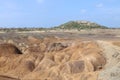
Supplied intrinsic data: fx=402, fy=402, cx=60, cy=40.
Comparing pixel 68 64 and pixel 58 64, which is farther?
pixel 58 64

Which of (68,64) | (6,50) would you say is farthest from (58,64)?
(6,50)

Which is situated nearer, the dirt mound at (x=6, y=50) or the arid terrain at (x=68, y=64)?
the arid terrain at (x=68, y=64)

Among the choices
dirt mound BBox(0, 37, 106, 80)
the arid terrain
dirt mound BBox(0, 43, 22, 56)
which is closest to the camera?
the arid terrain

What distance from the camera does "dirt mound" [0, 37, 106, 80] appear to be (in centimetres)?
5375

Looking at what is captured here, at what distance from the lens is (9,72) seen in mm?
66562

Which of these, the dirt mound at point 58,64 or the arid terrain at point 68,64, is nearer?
the arid terrain at point 68,64

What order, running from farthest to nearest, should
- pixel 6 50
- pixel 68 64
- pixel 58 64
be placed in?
pixel 6 50
pixel 58 64
pixel 68 64

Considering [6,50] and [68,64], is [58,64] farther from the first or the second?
[6,50]

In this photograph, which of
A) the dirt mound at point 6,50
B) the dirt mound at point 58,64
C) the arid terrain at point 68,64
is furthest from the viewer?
the dirt mound at point 6,50

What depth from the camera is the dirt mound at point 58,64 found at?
176 ft

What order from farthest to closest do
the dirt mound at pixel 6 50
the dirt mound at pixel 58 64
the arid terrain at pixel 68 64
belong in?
the dirt mound at pixel 6 50, the dirt mound at pixel 58 64, the arid terrain at pixel 68 64

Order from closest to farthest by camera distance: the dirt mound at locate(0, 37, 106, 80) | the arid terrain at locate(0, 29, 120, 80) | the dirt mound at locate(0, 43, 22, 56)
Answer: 1. the arid terrain at locate(0, 29, 120, 80)
2. the dirt mound at locate(0, 37, 106, 80)
3. the dirt mound at locate(0, 43, 22, 56)

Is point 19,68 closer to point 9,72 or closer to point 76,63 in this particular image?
point 9,72

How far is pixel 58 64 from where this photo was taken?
2445 inches
